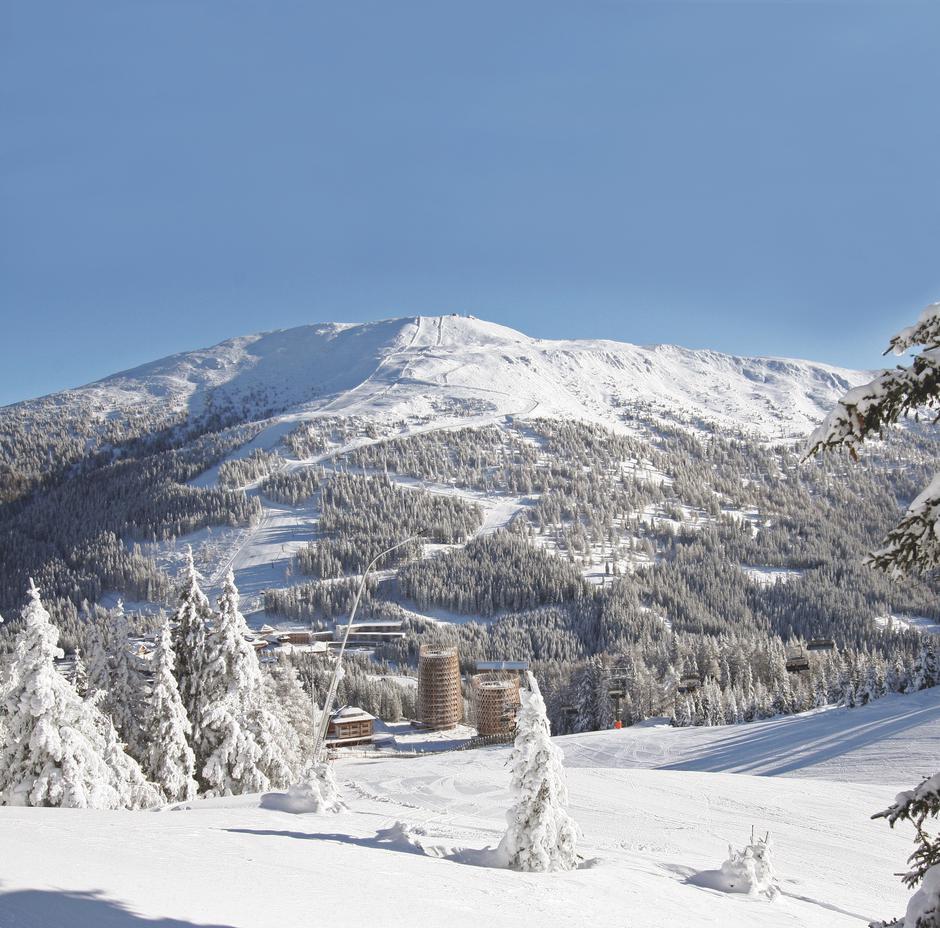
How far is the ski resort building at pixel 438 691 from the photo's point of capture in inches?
4194

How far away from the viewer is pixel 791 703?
221 ft

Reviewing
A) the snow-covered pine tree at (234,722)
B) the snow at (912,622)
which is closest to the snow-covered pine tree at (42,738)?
the snow-covered pine tree at (234,722)

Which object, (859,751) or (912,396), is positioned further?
(859,751)

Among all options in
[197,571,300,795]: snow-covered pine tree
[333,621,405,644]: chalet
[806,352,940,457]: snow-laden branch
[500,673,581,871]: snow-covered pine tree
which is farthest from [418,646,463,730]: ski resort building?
[806,352,940,457]: snow-laden branch

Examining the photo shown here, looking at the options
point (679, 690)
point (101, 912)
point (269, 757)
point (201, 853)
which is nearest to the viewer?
point (101, 912)

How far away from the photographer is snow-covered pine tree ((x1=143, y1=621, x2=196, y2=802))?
2777cm

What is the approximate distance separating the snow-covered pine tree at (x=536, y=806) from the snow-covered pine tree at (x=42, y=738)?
566 inches

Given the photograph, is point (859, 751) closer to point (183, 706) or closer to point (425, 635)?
point (183, 706)

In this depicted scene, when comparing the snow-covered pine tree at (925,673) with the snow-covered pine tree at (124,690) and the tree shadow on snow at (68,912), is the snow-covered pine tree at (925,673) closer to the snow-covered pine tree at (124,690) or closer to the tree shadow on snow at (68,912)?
the snow-covered pine tree at (124,690)

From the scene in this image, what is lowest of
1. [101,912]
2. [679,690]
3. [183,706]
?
[679,690]

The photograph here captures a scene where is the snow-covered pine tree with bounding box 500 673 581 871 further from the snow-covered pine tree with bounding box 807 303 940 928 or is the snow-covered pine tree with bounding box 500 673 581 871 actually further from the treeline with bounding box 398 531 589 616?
the treeline with bounding box 398 531 589 616

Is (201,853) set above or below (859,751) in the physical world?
above

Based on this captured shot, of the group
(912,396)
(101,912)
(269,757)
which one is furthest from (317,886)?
(269,757)

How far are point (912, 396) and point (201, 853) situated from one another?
438 inches
